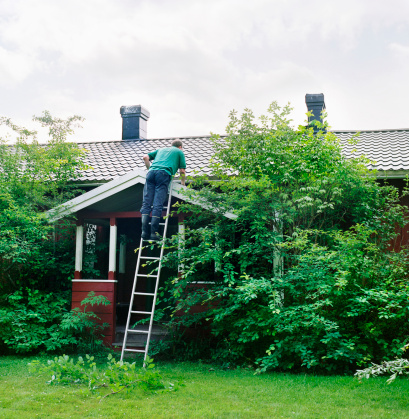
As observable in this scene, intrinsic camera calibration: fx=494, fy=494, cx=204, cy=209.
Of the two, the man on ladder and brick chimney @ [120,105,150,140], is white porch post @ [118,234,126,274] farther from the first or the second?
brick chimney @ [120,105,150,140]

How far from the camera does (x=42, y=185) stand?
974 centimetres

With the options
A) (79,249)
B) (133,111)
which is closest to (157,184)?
(79,249)

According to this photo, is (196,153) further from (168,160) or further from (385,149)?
(385,149)

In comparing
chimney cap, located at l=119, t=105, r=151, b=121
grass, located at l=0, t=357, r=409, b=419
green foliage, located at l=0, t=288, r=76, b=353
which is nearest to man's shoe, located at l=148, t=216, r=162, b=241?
green foliage, located at l=0, t=288, r=76, b=353

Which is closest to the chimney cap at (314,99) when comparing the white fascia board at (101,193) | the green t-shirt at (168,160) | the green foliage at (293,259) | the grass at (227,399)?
the green foliage at (293,259)

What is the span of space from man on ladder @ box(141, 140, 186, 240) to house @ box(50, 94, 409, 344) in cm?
34

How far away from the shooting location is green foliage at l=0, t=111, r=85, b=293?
8867 mm

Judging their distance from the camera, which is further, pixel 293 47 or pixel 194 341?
pixel 293 47

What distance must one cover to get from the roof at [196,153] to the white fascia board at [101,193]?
1154 millimetres

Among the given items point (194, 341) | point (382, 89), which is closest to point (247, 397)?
point (194, 341)

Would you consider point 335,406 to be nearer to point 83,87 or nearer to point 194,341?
point 194,341

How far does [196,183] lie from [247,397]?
4243 mm

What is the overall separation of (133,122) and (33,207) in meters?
6.63

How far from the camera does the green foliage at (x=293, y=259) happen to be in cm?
698
